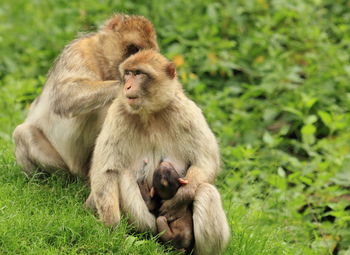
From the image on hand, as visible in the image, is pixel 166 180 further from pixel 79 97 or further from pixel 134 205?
pixel 79 97

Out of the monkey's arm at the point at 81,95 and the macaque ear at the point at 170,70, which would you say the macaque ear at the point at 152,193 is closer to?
the macaque ear at the point at 170,70

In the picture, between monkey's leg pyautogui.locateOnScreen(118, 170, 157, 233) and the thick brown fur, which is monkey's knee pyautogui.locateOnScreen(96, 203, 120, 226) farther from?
the thick brown fur

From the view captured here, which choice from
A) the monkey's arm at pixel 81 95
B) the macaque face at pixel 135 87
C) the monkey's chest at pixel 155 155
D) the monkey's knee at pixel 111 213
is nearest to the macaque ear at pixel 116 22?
the monkey's arm at pixel 81 95

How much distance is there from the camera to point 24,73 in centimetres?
1052

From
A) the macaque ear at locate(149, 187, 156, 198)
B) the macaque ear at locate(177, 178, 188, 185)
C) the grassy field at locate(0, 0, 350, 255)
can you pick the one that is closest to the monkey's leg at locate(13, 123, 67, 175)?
the grassy field at locate(0, 0, 350, 255)

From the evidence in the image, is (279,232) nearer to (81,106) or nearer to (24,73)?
(81,106)

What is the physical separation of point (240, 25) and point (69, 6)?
107 inches

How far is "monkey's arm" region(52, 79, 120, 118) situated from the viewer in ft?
20.8

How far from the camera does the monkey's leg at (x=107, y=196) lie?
550 centimetres

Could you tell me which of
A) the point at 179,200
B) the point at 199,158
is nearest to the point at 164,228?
the point at 179,200

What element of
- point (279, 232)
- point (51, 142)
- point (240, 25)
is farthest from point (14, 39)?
point (279, 232)

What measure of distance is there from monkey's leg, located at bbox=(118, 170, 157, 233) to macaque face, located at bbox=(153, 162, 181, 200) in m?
0.16

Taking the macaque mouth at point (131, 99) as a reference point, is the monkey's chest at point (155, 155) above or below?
below

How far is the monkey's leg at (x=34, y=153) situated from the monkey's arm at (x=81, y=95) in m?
0.44
